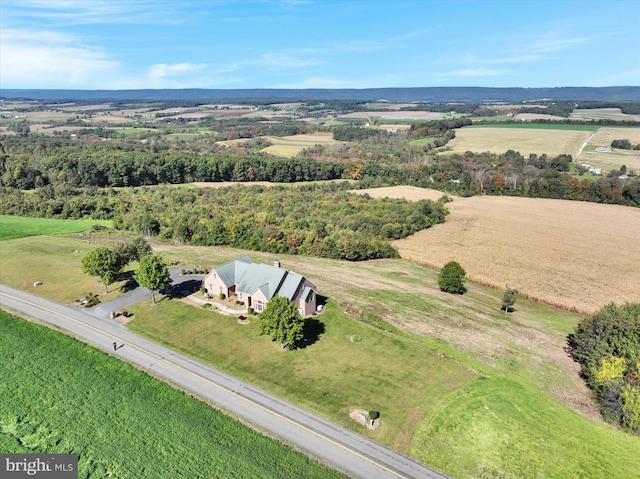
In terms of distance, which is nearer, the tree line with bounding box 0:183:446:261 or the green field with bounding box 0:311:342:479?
the green field with bounding box 0:311:342:479

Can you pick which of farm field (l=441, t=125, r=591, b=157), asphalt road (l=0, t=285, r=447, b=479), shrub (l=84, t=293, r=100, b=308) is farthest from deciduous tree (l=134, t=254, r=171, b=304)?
farm field (l=441, t=125, r=591, b=157)

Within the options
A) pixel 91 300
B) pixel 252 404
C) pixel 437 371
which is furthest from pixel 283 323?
pixel 91 300

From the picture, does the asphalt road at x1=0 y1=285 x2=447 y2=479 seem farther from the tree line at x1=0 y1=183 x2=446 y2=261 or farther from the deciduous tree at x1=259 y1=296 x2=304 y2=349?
the tree line at x1=0 y1=183 x2=446 y2=261

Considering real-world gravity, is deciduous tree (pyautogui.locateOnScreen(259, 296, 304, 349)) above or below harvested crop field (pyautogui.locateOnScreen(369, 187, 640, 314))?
above

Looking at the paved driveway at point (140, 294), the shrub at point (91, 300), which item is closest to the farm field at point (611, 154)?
the paved driveway at point (140, 294)

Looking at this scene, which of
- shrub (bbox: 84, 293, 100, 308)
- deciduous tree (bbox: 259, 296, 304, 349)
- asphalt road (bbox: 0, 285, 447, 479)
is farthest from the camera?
shrub (bbox: 84, 293, 100, 308)

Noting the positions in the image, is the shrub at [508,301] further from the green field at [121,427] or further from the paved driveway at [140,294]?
the paved driveway at [140,294]

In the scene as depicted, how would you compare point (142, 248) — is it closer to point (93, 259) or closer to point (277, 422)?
point (93, 259)

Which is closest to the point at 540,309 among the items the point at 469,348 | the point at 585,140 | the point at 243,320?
the point at 469,348
